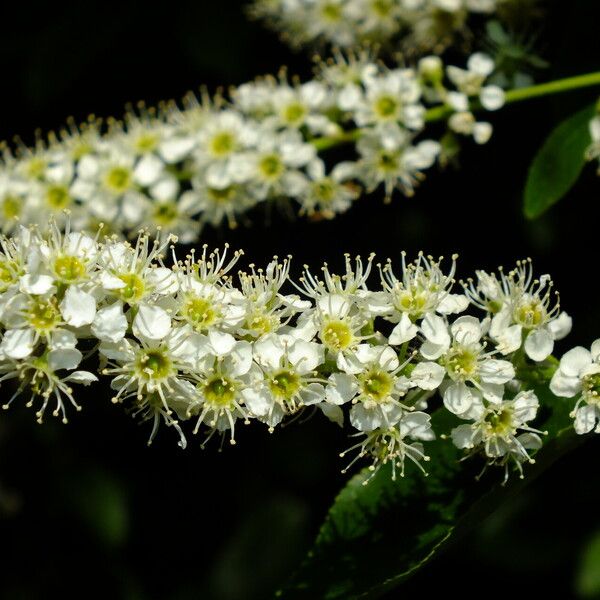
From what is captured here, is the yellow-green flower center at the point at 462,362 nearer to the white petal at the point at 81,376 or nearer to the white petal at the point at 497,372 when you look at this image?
the white petal at the point at 497,372

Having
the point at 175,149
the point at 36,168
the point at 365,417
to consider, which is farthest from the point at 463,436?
the point at 36,168

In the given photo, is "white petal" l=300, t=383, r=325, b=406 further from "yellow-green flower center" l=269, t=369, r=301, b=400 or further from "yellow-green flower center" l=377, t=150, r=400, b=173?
"yellow-green flower center" l=377, t=150, r=400, b=173

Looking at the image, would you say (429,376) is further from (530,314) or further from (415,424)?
(530,314)

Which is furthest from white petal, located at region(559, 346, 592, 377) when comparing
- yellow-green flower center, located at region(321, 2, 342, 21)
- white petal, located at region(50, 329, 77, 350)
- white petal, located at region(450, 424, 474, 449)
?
yellow-green flower center, located at region(321, 2, 342, 21)

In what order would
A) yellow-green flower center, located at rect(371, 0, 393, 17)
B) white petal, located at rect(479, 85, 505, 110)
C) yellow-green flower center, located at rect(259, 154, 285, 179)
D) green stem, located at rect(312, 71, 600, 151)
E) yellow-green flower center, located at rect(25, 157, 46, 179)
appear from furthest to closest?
yellow-green flower center, located at rect(371, 0, 393, 17) < yellow-green flower center, located at rect(25, 157, 46, 179) < yellow-green flower center, located at rect(259, 154, 285, 179) < white petal, located at rect(479, 85, 505, 110) < green stem, located at rect(312, 71, 600, 151)

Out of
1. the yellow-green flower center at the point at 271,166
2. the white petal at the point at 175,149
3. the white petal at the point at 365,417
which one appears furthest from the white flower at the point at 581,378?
the white petal at the point at 175,149
